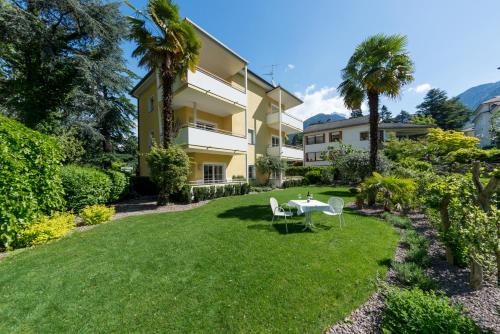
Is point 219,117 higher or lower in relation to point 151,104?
lower

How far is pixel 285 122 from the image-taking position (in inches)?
861

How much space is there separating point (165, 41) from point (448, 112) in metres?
60.5

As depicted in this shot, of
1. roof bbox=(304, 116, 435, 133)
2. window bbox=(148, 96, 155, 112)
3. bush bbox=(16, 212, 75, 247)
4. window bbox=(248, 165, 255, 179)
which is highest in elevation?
roof bbox=(304, 116, 435, 133)

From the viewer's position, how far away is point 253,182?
20234 millimetres

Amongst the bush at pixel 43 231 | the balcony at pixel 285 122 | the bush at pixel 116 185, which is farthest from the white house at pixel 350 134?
the bush at pixel 43 231

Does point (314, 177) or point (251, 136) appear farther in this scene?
point (314, 177)

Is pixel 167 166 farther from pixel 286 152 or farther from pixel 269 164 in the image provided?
pixel 286 152

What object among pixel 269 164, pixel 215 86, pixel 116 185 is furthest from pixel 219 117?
pixel 116 185

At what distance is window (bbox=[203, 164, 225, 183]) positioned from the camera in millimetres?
16141

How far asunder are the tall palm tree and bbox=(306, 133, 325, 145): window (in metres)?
26.3

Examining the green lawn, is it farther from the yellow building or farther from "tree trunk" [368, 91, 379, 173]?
the yellow building

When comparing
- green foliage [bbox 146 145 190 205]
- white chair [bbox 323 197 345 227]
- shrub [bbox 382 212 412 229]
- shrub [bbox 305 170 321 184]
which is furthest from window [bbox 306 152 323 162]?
white chair [bbox 323 197 345 227]

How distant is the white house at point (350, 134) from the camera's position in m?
32.1

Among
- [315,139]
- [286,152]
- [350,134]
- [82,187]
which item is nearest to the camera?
[82,187]
